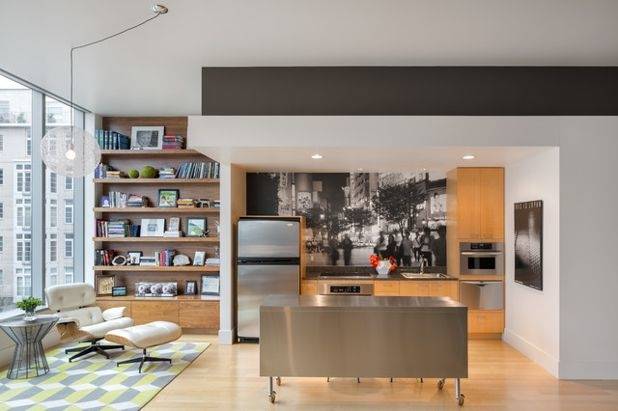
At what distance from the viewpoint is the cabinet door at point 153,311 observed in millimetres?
6395

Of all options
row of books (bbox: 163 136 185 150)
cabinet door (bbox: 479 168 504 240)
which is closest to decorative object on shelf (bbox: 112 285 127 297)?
row of books (bbox: 163 136 185 150)

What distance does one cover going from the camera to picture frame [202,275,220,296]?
21.7 ft

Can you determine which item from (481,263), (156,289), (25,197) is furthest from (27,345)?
(481,263)

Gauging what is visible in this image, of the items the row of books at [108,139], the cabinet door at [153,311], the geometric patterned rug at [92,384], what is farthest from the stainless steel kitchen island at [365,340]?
the row of books at [108,139]

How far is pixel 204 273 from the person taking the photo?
6848mm

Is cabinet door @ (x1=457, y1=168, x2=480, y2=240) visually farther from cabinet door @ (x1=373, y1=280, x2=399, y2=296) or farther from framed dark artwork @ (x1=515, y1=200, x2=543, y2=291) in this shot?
cabinet door @ (x1=373, y1=280, x2=399, y2=296)

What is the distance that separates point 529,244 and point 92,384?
475 cm

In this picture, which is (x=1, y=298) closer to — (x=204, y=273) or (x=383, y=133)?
(x=204, y=273)

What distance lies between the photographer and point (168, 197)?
22.4ft

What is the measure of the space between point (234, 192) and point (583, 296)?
4.14 meters

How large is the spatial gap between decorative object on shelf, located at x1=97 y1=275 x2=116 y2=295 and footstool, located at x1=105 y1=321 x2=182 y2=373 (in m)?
1.91

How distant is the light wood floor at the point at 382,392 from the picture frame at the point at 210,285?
64.5 inches

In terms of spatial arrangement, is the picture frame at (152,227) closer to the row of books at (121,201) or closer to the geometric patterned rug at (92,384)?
the row of books at (121,201)

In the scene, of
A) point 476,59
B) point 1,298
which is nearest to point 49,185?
point 1,298
